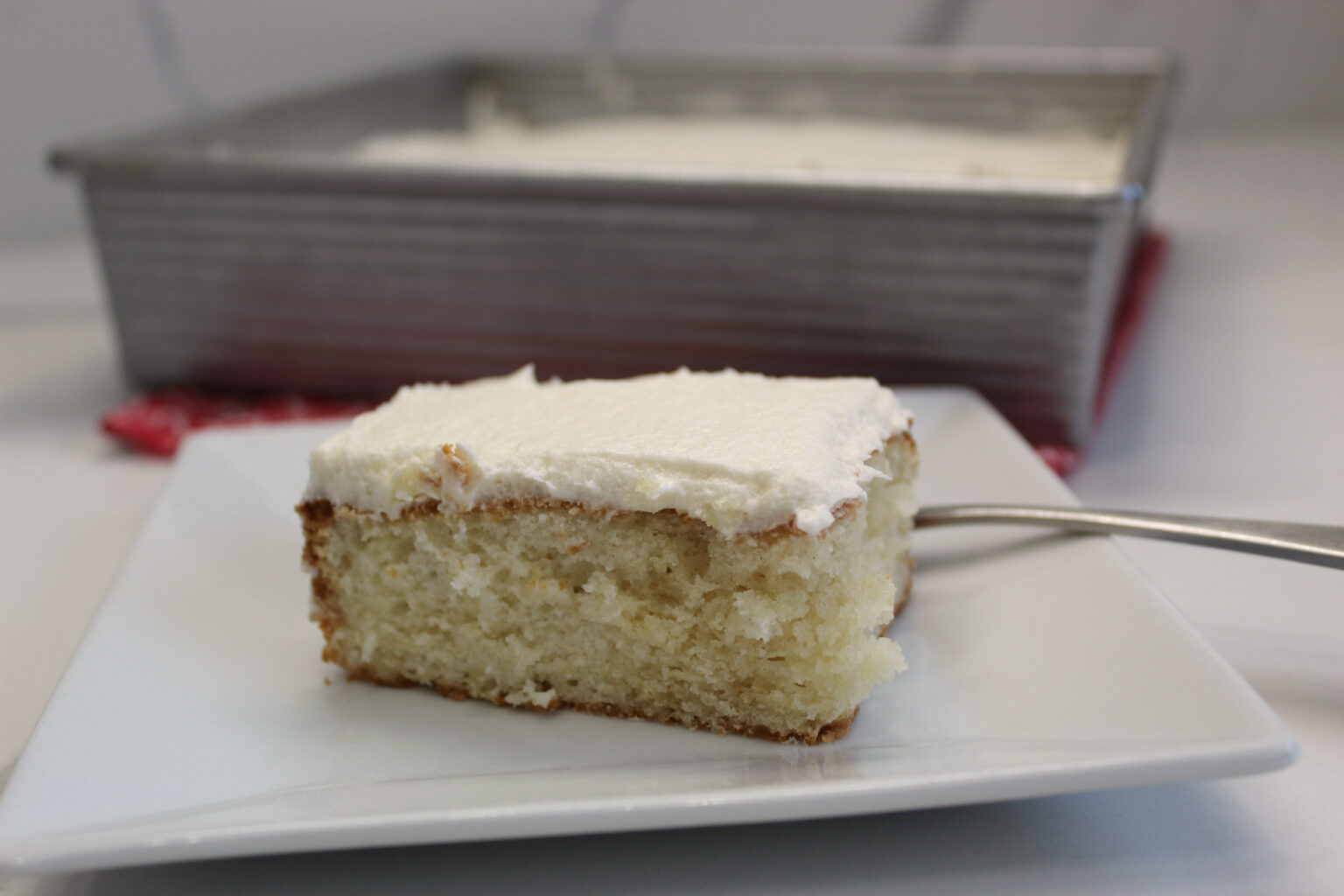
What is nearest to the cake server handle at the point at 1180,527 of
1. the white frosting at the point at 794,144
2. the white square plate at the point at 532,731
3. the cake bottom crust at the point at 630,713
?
the white square plate at the point at 532,731

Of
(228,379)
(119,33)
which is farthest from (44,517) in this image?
(119,33)

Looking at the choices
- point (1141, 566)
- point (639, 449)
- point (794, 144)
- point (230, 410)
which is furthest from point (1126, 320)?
point (230, 410)

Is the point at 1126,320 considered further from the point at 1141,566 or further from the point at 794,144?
the point at 1141,566

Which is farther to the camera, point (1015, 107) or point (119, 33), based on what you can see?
point (119, 33)

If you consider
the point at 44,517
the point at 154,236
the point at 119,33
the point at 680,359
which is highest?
the point at 119,33

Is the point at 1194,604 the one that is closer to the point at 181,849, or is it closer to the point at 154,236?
the point at 181,849
